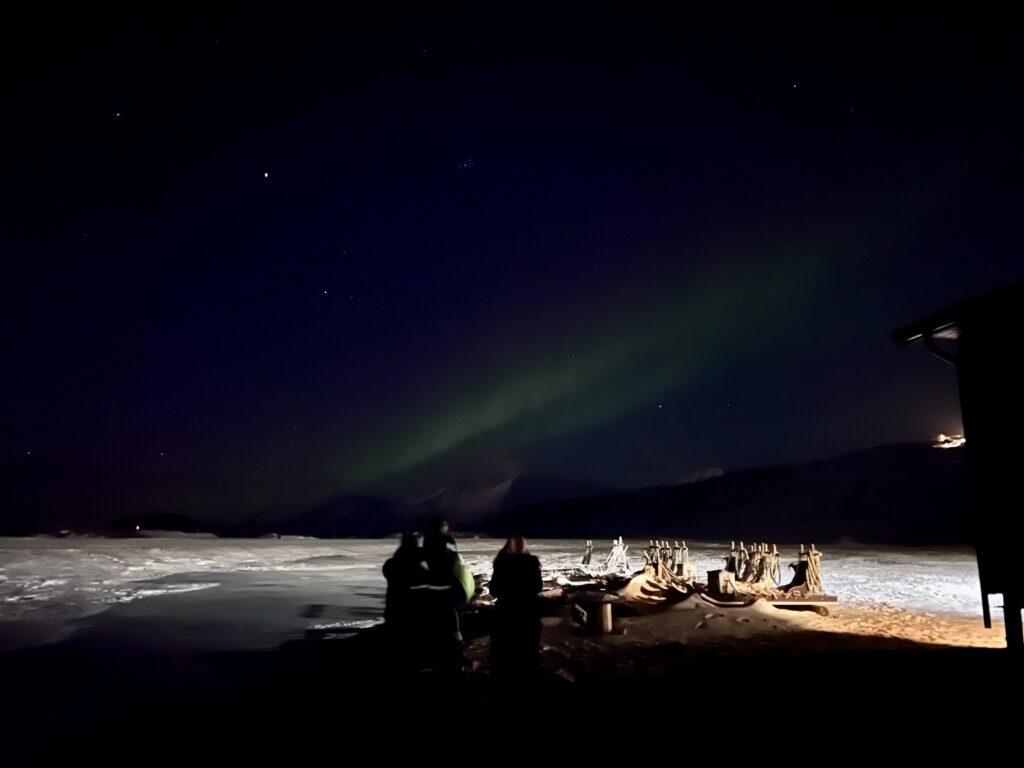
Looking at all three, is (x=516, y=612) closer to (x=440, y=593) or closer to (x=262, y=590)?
(x=440, y=593)

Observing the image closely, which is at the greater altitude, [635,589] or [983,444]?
[983,444]

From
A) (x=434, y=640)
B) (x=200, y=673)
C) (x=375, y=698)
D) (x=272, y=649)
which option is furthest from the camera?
(x=272, y=649)

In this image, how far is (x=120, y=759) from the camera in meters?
6.98

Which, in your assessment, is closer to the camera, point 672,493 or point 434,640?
point 434,640

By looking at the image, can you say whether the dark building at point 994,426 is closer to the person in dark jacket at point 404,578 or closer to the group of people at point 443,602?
the group of people at point 443,602

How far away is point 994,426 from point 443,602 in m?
7.64

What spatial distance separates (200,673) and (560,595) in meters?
7.60

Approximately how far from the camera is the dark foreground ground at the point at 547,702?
669 centimetres

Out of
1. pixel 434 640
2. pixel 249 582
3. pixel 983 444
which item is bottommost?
pixel 249 582

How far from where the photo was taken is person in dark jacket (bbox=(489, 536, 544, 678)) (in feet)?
24.0

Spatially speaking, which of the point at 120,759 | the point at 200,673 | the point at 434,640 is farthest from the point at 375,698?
the point at 200,673

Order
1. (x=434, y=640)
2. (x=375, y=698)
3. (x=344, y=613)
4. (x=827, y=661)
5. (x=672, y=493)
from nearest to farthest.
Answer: (x=434, y=640), (x=375, y=698), (x=827, y=661), (x=344, y=613), (x=672, y=493)

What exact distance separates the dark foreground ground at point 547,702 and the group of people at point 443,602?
38 cm

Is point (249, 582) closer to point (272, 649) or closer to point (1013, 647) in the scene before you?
point (272, 649)
